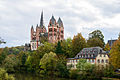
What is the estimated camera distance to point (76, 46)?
79.5 meters

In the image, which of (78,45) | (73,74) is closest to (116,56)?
(73,74)

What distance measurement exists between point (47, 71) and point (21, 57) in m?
31.9

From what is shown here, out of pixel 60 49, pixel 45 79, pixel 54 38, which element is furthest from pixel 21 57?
pixel 54 38

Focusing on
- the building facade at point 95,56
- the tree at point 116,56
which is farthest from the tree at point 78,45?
the tree at point 116,56

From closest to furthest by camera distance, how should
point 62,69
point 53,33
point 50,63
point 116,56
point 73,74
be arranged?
point 116,56 → point 73,74 → point 62,69 → point 50,63 → point 53,33

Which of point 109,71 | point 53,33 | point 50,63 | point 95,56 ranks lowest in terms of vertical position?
point 109,71

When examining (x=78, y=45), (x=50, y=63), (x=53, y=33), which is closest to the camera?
(x=50, y=63)

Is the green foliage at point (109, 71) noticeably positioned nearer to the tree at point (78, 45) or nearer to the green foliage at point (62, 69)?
the green foliage at point (62, 69)

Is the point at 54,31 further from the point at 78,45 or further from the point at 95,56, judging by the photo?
the point at 95,56

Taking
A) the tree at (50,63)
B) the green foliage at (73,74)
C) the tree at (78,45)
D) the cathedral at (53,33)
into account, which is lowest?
the green foliage at (73,74)

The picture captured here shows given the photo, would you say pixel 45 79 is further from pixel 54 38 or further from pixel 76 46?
pixel 54 38

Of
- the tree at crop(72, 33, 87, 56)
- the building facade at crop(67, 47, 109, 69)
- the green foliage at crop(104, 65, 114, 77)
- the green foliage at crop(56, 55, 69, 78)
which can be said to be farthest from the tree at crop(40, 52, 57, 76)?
the green foliage at crop(104, 65, 114, 77)

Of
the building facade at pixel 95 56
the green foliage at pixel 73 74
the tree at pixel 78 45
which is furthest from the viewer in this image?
the tree at pixel 78 45

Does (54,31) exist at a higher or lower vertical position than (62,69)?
higher
